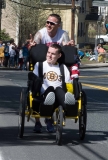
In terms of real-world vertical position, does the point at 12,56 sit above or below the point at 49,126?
above

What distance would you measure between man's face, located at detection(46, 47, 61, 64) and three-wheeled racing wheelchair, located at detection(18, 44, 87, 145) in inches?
10.2

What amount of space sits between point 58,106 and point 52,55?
853mm

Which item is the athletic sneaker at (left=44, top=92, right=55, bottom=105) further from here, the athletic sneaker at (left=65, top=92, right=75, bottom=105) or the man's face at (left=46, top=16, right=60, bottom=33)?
the man's face at (left=46, top=16, right=60, bottom=33)

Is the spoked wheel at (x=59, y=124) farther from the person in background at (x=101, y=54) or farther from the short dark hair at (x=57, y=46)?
the person in background at (x=101, y=54)

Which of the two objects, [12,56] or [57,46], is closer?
[57,46]

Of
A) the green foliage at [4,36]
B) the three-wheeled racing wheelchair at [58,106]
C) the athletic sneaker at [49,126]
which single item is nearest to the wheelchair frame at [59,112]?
the three-wheeled racing wheelchair at [58,106]

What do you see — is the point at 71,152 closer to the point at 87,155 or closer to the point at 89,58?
the point at 87,155

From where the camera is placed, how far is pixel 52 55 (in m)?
9.66

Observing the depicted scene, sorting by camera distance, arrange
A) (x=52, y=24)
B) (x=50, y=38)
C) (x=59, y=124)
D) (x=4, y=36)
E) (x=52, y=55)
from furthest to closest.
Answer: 1. (x=4, y=36)
2. (x=50, y=38)
3. (x=52, y=24)
4. (x=52, y=55)
5. (x=59, y=124)

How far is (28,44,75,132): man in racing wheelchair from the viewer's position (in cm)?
941

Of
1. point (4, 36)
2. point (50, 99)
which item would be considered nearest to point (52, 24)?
point (50, 99)

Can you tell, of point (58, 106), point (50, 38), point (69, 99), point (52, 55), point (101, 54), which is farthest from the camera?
point (101, 54)

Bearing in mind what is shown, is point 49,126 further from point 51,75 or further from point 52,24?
point 52,24

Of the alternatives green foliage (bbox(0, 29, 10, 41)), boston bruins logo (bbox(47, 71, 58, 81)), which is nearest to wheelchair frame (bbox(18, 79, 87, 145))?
boston bruins logo (bbox(47, 71, 58, 81))
